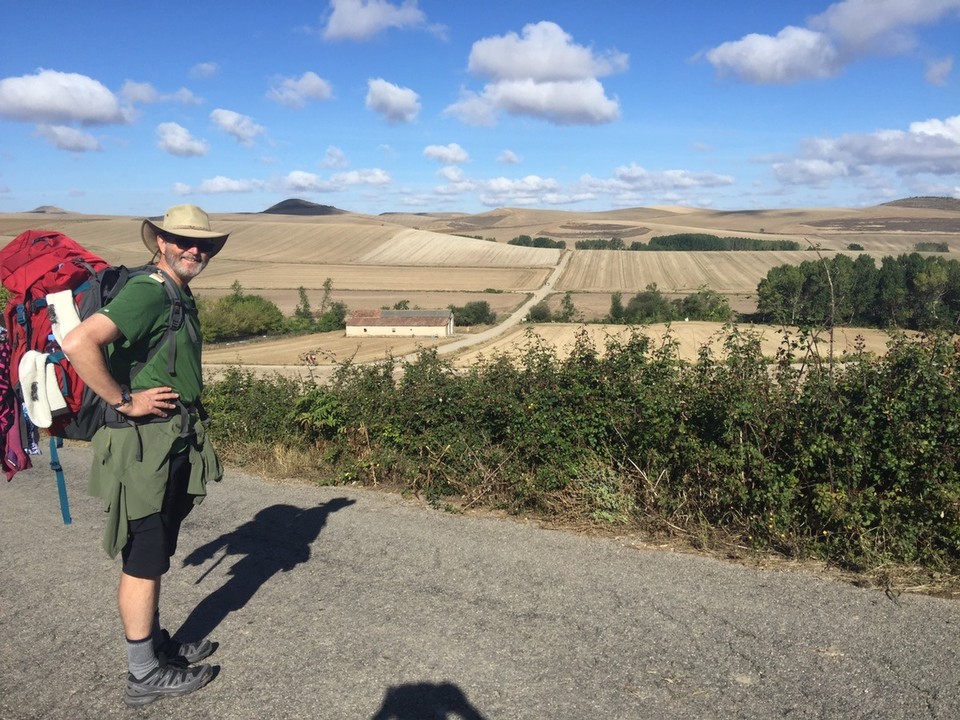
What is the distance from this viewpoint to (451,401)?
6457 millimetres

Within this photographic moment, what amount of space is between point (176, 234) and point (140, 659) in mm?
1865

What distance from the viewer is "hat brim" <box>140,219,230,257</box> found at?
3.26 metres

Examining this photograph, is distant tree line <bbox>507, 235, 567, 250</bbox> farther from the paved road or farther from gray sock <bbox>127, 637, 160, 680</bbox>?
gray sock <bbox>127, 637, 160, 680</bbox>

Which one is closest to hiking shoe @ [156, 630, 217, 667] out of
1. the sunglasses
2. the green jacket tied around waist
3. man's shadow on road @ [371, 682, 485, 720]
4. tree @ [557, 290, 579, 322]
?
the green jacket tied around waist

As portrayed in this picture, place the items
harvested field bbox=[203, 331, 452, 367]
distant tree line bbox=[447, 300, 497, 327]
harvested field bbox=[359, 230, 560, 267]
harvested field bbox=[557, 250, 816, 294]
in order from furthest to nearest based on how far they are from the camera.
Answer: harvested field bbox=[359, 230, 560, 267] < harvested field bbox=[557, 250, 816, 294] < distant tree line bbox=[447, 300, 497, 327] < harvested field bbox=[203, 331, 452, 367]

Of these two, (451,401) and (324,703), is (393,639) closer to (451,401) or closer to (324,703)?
(324,703)

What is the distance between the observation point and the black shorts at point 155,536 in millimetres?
3217

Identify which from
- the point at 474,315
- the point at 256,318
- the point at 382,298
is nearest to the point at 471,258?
the point at 382,298

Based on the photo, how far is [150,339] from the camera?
3.18 meters

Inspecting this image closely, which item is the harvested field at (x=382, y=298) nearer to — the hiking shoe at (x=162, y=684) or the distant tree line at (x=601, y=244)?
the distant tree line at (x=601, y=244)

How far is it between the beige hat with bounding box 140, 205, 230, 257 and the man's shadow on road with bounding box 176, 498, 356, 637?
1982 mm

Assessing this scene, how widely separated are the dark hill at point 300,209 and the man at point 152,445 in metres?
179

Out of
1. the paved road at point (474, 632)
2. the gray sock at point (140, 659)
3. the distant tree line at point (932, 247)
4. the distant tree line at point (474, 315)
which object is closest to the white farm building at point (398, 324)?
the distant tree line at point (474, 315)

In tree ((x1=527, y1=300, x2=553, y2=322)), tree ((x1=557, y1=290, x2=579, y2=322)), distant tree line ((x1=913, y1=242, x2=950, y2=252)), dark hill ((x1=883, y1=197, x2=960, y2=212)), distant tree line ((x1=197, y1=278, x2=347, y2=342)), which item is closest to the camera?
distant tree line ((x1=197, y1=278, x2=347, y2=342))
